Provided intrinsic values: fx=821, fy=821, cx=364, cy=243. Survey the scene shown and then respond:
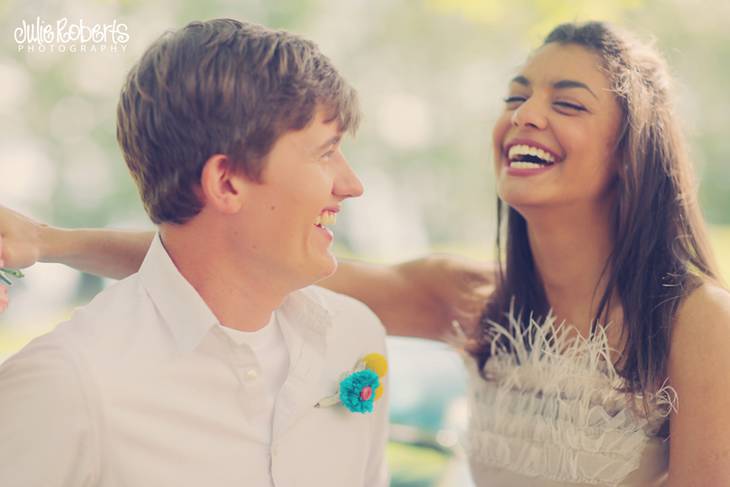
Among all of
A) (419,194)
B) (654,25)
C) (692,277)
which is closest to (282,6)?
(419,194)

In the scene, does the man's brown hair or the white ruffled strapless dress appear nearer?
the man's brown hair

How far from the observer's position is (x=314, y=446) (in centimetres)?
166

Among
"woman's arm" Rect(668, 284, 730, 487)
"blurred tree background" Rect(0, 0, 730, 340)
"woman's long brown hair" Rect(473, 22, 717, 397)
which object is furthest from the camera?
"blurred tree background" Rect(0, 0, 730, 340)

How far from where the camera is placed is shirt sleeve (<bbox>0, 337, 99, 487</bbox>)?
131 cm

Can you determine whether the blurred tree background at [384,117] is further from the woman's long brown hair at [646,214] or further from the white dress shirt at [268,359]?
the white dress shirt at [268,359]

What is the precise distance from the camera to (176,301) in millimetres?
1518

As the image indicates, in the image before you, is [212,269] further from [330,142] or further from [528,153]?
[528,153]

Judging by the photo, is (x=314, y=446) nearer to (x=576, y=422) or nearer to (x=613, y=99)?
(x=576, y=422)

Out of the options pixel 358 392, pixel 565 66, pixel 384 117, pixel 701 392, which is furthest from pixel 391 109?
pixel 358 392

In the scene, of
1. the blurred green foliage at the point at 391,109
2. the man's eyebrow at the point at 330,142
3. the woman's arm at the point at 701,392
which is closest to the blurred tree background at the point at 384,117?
the blurred green foliage at the point at 391,109

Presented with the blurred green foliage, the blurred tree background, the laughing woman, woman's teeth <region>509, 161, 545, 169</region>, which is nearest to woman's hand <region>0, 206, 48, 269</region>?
the laughing woman

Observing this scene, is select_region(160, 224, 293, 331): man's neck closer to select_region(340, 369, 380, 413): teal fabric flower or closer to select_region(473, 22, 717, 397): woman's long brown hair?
select_region(340, 369, 380, 413): teal fabric flower

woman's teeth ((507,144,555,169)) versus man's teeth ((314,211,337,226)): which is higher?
woman's teeth ((507,144,555,169))

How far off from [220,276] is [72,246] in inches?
15.6
